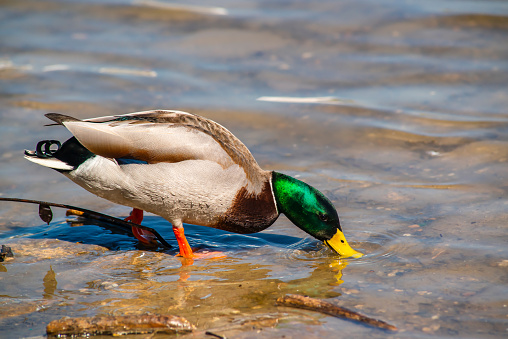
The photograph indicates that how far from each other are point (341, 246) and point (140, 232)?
1655 millimetres

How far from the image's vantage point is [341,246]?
181 inches

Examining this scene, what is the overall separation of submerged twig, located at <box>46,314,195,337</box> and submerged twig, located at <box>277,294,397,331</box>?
28.4 inches

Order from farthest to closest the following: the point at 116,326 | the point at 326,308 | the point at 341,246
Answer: the point at 341,246, the point at 326,308, the point at 116,326

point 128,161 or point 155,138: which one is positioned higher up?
point 155,138

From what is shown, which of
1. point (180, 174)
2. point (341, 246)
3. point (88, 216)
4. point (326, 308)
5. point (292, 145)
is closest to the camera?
point (326, 308)

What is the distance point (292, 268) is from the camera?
4422mm

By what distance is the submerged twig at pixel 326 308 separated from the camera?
344cm

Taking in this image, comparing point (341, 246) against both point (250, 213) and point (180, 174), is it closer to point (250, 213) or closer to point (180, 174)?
point (250, 213)

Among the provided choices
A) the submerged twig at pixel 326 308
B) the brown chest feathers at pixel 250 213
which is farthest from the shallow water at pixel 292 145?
the brown chest feathers at pixel 250 213

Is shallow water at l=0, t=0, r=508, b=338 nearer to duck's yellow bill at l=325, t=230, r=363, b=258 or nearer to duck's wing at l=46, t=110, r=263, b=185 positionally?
duck's yellow bill at l=325, t=230, r=363, b=258

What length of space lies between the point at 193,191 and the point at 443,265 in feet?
6.23

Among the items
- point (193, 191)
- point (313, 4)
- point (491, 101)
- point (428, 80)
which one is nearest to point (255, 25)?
point (313, 4)

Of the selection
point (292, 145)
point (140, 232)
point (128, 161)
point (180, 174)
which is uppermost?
point (128, 161)

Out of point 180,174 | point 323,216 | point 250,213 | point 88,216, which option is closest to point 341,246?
point 323,216
